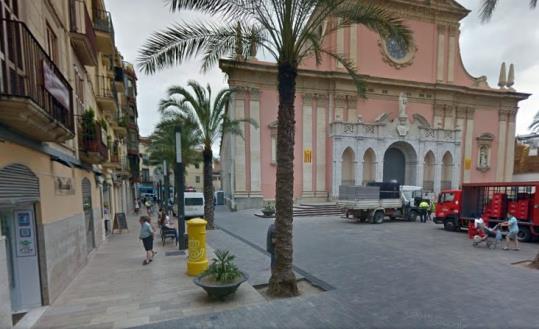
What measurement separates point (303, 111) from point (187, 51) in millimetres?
19868

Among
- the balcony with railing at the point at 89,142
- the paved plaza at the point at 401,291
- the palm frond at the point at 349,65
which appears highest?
the palm frond at the point at 349,65

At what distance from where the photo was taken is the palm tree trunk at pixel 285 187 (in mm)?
5602

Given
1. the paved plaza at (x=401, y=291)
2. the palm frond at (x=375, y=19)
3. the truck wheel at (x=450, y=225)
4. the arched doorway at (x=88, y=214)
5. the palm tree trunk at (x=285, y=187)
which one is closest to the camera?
the paved plaza at (x=401, y=291)

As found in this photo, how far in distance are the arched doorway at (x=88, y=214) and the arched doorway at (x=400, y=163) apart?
25850mm

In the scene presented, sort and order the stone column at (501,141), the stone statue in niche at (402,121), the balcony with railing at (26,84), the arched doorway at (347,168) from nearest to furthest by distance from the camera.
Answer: the balcony with railing at (26,84)
the arched doorway at (347,168)
the stone statue in niche at (402,121)
the stone column at (501,141)

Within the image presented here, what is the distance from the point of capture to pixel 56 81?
4.87 m

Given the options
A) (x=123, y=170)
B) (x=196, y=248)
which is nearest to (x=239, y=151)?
(x=123, y=170)

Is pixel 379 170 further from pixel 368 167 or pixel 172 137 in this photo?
pixel 172 137

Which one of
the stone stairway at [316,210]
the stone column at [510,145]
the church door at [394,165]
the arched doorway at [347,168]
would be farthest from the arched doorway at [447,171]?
the stone stairway at [316,210]

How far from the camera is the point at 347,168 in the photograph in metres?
26.0

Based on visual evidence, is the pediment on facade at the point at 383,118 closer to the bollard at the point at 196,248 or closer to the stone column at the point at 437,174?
the stone column at the point at 437,174

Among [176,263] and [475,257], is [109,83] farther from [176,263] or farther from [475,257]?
[475,257]

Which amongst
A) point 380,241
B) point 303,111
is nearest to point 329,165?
point 303,111

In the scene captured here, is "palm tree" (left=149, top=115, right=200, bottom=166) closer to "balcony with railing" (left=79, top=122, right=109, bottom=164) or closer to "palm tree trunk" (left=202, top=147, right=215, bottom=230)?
"palm tree trunk" (left=202, top=147, right=215, bottom=230)
